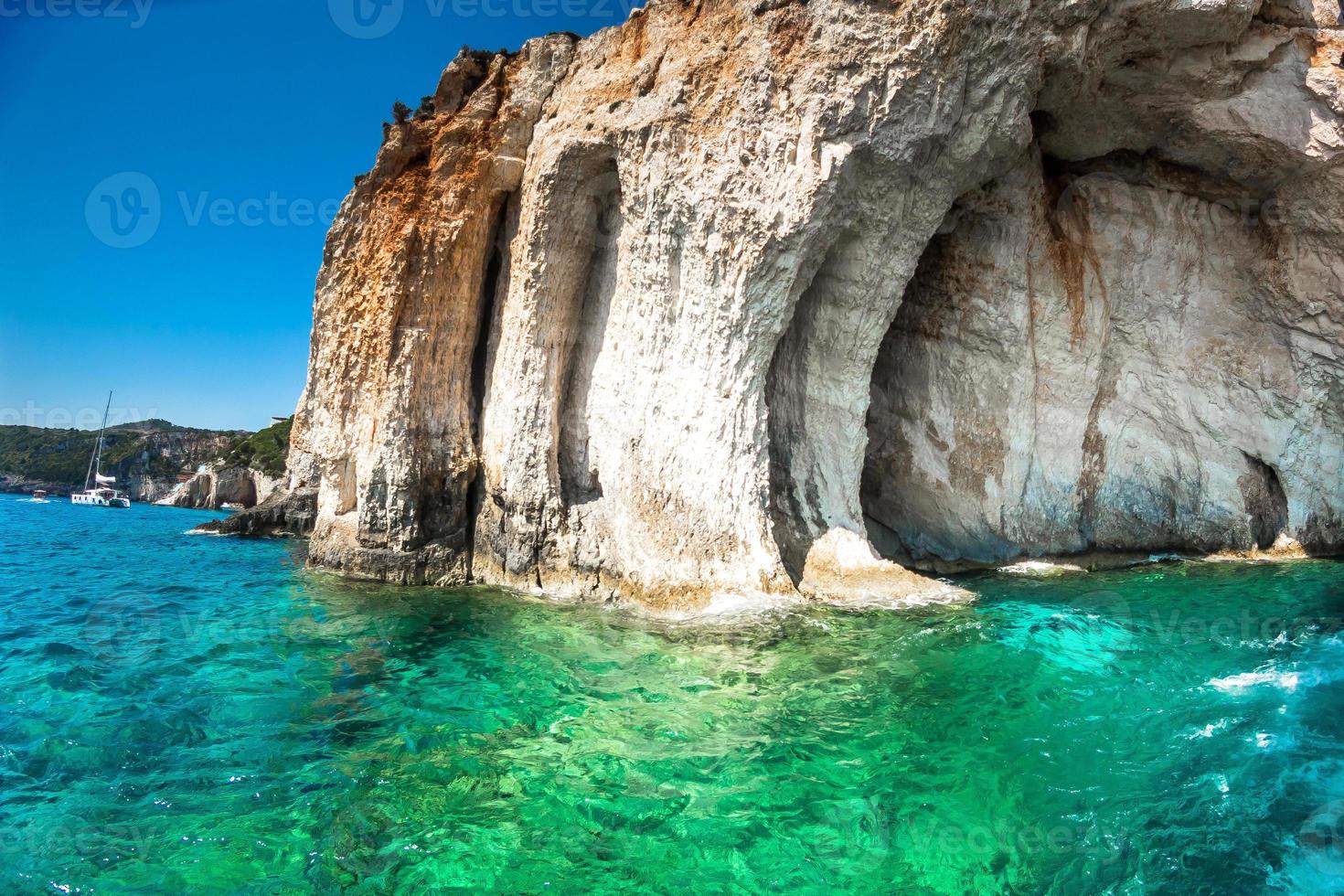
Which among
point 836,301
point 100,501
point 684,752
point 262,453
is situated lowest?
point 684,752

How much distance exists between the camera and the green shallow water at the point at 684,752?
4.38 meters

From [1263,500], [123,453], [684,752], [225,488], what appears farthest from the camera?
[123,453]

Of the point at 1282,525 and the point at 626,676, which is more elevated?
the point at 1282,525

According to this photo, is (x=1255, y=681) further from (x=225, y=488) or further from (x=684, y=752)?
(x=225, y=488)

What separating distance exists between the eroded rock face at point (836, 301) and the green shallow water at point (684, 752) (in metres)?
3.12

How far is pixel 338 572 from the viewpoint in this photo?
13820 millimetres

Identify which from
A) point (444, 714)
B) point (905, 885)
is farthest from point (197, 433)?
point (905, 885)

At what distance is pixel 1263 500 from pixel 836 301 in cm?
1038

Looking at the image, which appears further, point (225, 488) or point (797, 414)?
point (225, 488)

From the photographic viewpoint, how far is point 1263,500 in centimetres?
1446

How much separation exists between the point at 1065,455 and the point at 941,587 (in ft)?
20.3

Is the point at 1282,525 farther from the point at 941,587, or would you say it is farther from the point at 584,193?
the point at 584,193

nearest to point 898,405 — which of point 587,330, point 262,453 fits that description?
point 587,330

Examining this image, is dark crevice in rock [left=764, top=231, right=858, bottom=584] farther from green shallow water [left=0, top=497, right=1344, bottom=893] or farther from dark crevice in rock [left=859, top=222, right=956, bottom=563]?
dark crevice in rock [left=859, top=222, right=956, bottom=563]
